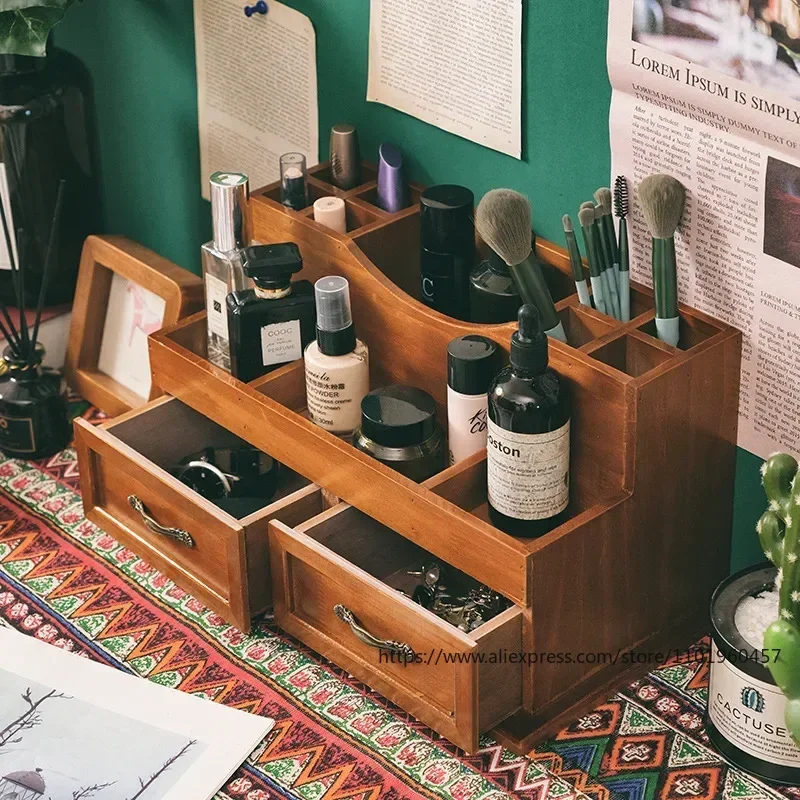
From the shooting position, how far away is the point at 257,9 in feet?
4.24

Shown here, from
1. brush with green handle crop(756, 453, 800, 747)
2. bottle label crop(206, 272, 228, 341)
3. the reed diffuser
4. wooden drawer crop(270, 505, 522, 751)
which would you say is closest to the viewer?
brush with green handle crop(756, 453, 800, 747)

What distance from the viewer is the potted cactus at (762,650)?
91cm

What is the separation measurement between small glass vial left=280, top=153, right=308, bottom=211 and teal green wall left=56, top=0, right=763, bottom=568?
3.1 inches

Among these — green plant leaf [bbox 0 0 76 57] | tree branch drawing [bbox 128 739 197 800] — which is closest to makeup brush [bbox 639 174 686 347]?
tree branch drawing [bbox 128 739 197 800]

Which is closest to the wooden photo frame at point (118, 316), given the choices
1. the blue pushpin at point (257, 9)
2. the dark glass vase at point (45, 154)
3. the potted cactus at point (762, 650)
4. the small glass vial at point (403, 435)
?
the dark glass vase at point (45, 154)

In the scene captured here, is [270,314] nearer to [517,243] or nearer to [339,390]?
[339,390]

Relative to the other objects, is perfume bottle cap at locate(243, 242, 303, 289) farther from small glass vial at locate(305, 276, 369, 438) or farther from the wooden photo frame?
the wooden photo frame

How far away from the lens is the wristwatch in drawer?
1171 millimetres

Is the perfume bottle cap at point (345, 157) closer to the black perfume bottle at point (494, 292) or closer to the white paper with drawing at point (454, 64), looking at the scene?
the white paper with drawing at point (454, 64)

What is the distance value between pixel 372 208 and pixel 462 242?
121 millimetres

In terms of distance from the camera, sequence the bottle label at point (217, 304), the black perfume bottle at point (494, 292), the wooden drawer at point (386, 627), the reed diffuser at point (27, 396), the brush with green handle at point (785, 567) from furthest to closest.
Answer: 1. the reed diffuser at point (27, 396)
2. the bottle label at point (217, 304)
3. the black perfume bottle at point (494, 292)
4. the wooden drawer at point (386, 627)
5. the brush with green handle at point (785, 567)

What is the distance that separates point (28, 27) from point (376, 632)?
0.64m

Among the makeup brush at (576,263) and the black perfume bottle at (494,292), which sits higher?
the makeup brush at (576,263)

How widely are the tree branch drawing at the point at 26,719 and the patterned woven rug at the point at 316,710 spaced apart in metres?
0.06
